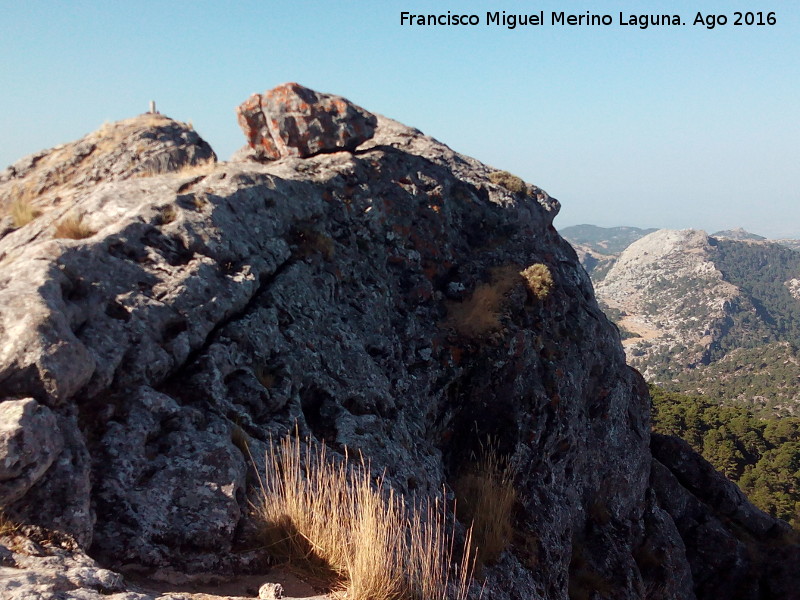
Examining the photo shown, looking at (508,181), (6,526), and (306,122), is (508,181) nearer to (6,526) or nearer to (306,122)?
(306,122)

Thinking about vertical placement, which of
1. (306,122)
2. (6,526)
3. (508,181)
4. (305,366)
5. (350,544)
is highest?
(306,122)

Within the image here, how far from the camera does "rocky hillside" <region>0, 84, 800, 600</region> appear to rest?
4.50 metres

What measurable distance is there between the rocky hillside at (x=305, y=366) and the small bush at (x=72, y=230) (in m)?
0.03

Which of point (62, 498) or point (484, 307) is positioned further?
point (484, 307)

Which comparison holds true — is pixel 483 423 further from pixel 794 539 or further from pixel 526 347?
pixel 794 539

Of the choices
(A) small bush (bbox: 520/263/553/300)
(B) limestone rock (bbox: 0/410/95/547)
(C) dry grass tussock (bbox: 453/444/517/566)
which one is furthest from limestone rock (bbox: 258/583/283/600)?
(A) small bush (bbox: 520/263/553/300)

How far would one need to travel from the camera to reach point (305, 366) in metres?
7.52

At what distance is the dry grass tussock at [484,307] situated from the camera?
36.1ft

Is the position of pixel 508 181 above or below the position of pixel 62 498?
above

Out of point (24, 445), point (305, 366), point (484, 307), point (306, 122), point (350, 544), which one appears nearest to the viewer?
point (24, 445)

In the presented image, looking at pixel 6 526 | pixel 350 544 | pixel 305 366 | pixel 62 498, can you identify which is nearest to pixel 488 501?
pixel 305 366

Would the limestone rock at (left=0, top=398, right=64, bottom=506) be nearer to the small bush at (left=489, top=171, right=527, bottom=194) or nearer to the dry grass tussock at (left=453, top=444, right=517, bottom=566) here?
the dry grass tussock at (left=453, top=444, right=517, bottom=566)

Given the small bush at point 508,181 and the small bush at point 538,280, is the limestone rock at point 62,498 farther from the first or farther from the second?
the small bush at point 508,181

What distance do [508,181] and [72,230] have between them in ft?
39.1
